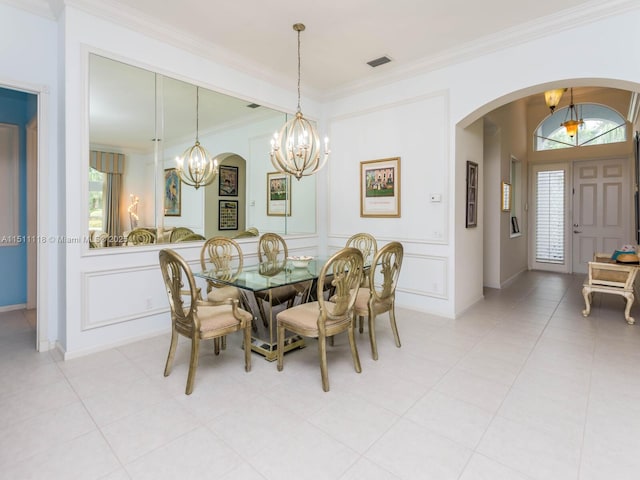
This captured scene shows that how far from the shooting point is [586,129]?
266 inches

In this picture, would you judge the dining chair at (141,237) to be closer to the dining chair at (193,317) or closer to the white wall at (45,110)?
the white wall at (45,110)

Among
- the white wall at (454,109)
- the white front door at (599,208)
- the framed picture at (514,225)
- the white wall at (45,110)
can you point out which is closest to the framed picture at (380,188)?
the white wall at (454,109)

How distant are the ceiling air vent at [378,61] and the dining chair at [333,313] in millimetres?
2759

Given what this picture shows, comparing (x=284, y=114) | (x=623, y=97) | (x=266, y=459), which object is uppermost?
(x=623, y=97)

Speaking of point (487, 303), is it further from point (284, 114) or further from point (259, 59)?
point (259, 59)

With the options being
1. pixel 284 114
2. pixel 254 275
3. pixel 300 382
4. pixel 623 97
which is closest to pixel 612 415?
pixel 300 382

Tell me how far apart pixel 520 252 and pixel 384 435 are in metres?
6.30

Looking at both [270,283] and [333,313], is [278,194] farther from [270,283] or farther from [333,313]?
[333,313]

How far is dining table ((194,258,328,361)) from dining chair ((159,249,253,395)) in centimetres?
23

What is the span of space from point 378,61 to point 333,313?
3.16m

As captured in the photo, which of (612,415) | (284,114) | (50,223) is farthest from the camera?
(284,114)

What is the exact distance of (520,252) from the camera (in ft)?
22.9

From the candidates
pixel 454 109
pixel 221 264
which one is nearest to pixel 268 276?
pixel 221 264

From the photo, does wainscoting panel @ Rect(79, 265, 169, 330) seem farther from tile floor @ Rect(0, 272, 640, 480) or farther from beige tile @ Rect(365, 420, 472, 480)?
beige tile @ Rect(365, 420, 472, 480)
